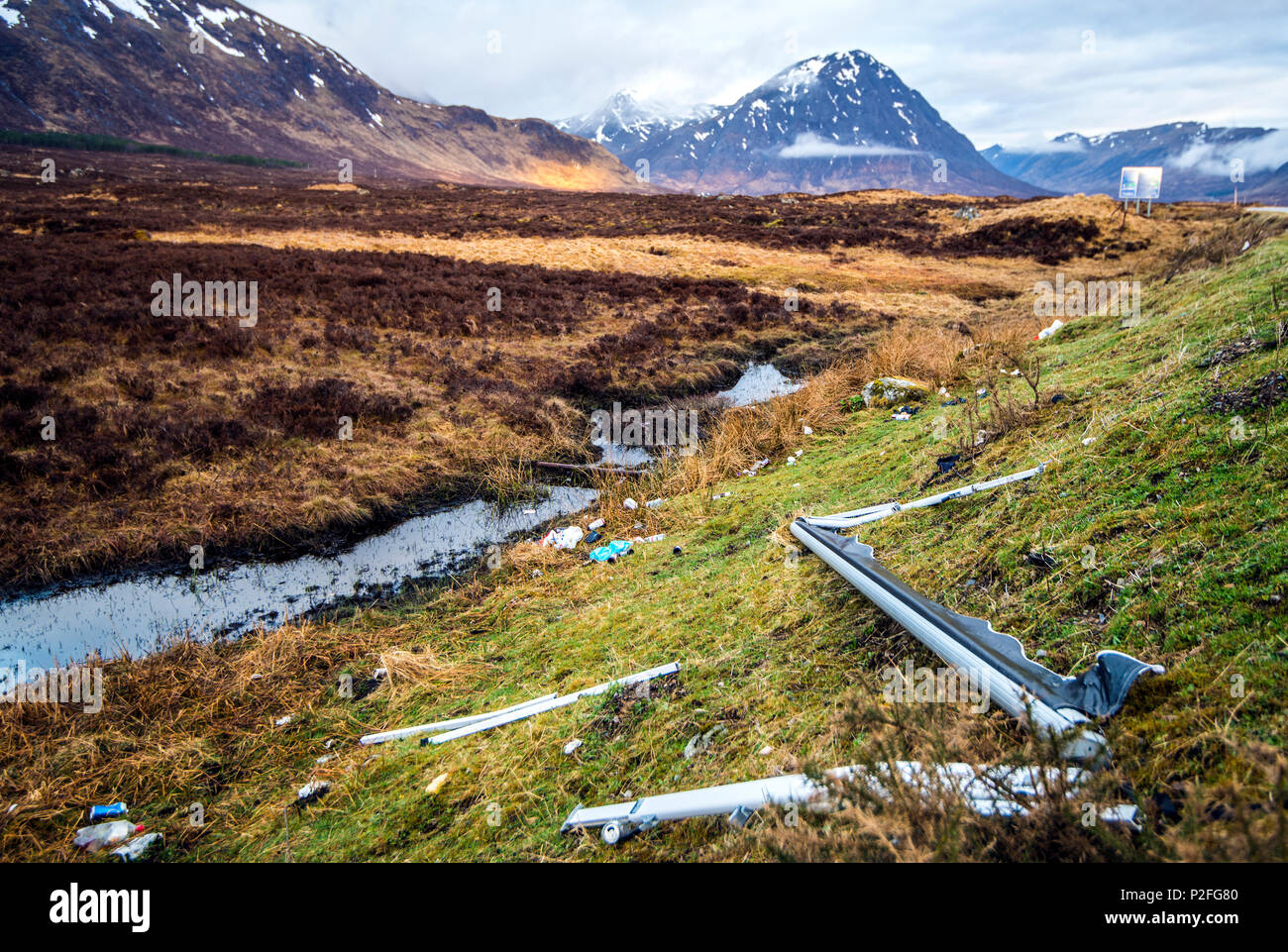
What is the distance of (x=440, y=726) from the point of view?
14.5 feet

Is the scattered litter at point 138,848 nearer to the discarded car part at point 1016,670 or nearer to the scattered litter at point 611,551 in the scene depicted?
the scattered litter at point 611,551

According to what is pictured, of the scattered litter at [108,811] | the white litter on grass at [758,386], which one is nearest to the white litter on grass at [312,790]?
the scattered litter at [108,811]

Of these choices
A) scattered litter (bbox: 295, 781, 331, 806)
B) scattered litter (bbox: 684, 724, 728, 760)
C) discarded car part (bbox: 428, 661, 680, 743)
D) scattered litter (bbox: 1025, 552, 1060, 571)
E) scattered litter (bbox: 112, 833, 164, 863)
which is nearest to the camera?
scattered litter (bbox: 684, 724, 728, 760)

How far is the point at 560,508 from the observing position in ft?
29.7

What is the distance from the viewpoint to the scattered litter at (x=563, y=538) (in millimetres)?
7516

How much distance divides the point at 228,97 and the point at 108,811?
168 m

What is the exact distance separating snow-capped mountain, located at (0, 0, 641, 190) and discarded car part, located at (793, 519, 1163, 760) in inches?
4737

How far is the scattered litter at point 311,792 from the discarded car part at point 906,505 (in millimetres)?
4137

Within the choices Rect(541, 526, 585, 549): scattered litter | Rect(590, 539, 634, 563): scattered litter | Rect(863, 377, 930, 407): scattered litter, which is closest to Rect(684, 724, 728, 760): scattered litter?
Rect(590, 539, 634, 563): scattered litter

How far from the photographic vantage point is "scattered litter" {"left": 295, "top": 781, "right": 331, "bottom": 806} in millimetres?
3953

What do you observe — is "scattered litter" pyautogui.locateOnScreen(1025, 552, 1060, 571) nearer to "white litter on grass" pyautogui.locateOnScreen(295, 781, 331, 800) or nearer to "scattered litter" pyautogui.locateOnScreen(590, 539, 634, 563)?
"scattered litter" pyautogui.locateOnScreen(590, 539, 634, 563)

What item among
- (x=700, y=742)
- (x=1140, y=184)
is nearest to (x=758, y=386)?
(x=700, y=742)
